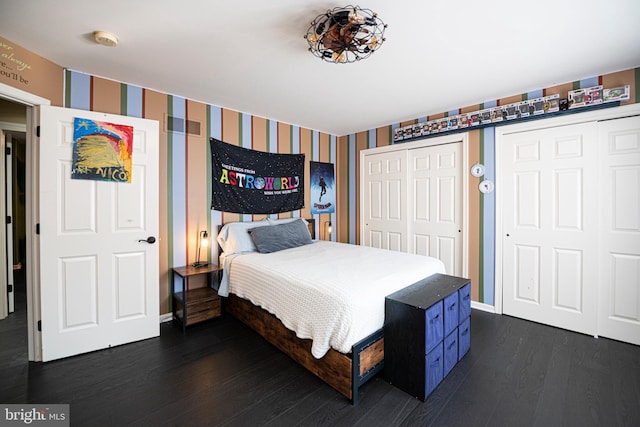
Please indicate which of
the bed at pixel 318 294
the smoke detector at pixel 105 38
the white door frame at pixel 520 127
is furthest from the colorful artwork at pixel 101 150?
the white door frame at pixel 520 127

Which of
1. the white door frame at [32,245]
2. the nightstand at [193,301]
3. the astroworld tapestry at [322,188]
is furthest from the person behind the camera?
the astroworld tapestry at [322,188]

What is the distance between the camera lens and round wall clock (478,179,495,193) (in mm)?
3306

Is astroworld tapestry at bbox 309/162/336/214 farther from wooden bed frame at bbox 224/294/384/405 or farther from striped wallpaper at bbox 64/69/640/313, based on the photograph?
wooden bed frame at bbox 224/294/384/405

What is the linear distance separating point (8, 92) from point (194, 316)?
7.62 ft

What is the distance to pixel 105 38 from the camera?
1948 millimetres

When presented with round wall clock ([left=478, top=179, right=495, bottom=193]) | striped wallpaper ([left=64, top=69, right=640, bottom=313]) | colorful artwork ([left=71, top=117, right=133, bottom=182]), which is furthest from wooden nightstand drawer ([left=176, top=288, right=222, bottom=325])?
round wall clock ([left=478, top=179, right=495, bottom=193])

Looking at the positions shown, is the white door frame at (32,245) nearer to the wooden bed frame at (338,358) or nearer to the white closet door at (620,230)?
the wooden bed frame at (338,358)

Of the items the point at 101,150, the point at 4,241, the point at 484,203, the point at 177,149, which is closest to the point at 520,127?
the point at 484,203

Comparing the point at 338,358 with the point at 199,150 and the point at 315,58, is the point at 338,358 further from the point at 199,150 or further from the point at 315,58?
the point at 199,150

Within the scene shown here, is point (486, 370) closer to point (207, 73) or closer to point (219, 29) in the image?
point (219, 29)

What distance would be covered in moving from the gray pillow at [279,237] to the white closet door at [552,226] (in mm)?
2496

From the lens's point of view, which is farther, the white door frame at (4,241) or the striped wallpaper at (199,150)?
the white door frame at (4,241)

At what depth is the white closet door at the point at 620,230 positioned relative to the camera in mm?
2533

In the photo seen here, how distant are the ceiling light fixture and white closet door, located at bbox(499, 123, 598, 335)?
2.26 metres
